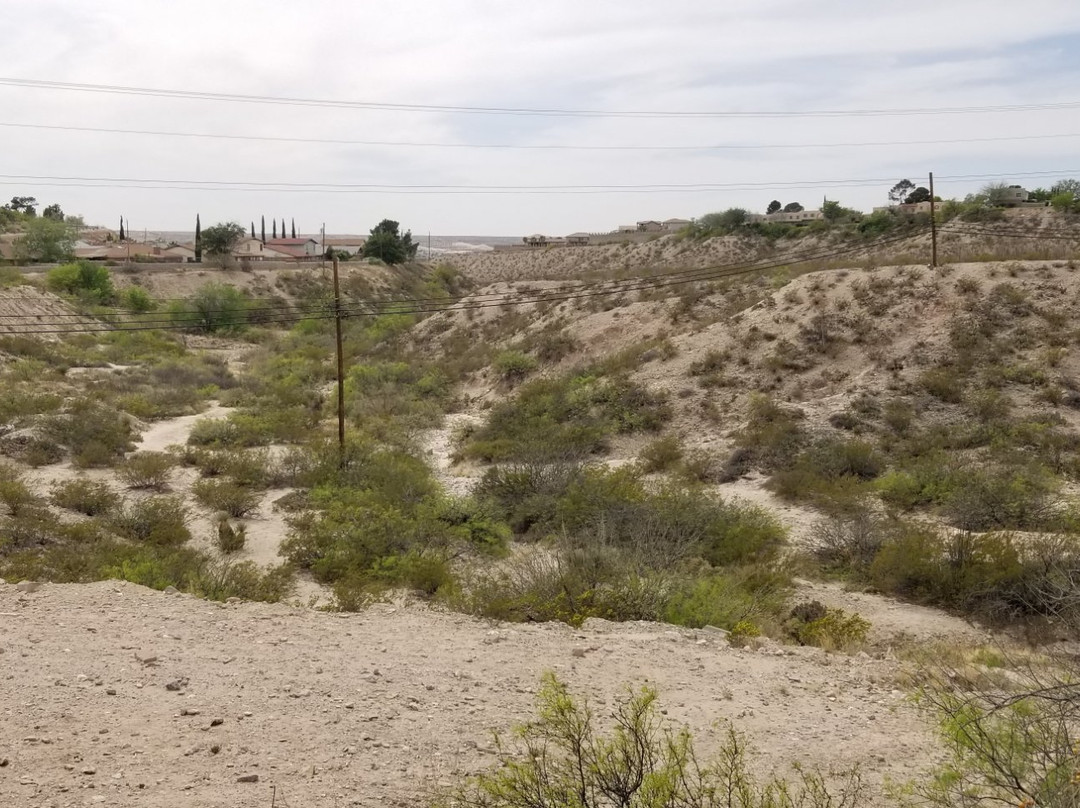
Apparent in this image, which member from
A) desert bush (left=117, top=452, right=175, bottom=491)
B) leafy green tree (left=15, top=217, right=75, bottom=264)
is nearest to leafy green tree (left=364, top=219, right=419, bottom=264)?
leafy green tree (left=15, top=217, right=75, bottom=264)

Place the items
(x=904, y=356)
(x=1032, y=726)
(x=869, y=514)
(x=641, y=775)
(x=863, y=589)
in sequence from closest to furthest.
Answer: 1. (x=641, y=775)
2. (x=1032, y=726)
3. (x=863, y=589)
4. (x=869, y=514)
5. (x=904, y=356)

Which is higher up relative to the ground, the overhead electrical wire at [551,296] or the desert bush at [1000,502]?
the overhead electrical wire at [551,296]

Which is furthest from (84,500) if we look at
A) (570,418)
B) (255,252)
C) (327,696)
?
(255,252)

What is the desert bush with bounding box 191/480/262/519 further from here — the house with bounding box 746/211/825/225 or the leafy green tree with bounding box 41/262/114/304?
the house with bounding box 746/211/825/225

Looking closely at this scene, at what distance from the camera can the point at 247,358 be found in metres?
49.1

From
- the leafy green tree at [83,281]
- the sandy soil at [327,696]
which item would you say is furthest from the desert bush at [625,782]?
the leafy green tree at [83,281]

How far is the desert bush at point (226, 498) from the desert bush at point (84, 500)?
1.84 m

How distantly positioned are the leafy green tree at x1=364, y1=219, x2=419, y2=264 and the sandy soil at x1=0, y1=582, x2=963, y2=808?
77978 millimetres

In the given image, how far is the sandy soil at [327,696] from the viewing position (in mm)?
6816

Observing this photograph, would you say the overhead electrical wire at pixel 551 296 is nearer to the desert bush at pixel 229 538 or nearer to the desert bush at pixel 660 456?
the desert bush at pixel 660 456

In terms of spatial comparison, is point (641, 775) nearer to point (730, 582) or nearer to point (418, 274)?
point (730, 582)

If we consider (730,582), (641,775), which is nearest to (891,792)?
(641,775)

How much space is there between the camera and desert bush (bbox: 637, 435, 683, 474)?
914 inches

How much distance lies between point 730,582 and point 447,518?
277 inches
